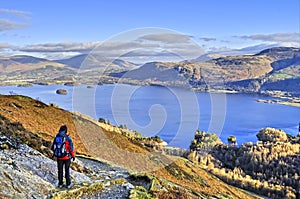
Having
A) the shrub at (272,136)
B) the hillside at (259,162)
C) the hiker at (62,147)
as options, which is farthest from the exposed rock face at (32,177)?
the shrub at (272,136)

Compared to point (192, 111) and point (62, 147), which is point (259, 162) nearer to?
point (192, 111)

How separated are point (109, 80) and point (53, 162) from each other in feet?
242

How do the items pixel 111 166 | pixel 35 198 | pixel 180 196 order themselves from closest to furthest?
pixel 35 198 < pixel 180 196 < pixel 111 166

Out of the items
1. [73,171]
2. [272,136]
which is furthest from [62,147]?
[272,136]

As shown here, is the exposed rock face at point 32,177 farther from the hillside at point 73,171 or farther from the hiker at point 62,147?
the hiker at point 62,147

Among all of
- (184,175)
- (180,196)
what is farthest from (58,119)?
(180,196)

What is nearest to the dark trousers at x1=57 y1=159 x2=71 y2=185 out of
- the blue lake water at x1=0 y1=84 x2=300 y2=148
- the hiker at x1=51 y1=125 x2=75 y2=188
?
the hiker at x1=51 y1=125 x2=75 y2=188

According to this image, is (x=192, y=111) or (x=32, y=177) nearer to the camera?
(x=32, y=177)

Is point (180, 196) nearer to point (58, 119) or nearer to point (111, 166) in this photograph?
point (111, 166)

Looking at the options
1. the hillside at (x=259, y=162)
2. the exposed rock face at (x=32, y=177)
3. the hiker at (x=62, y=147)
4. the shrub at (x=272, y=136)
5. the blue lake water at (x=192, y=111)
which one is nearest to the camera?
the exposed rock face at (x=32, y=177)

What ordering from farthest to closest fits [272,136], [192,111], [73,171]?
[272,136], [192,111], [73,171]

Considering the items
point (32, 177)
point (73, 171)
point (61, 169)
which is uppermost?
point (61, 169)

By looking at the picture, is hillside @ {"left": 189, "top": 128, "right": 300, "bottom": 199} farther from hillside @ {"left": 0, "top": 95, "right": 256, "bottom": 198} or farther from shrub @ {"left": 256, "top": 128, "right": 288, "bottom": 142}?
hillside @ {"left": 0, "top": 95, "right": 256, "bottom": 198}

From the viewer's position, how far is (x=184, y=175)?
25.4 metres
